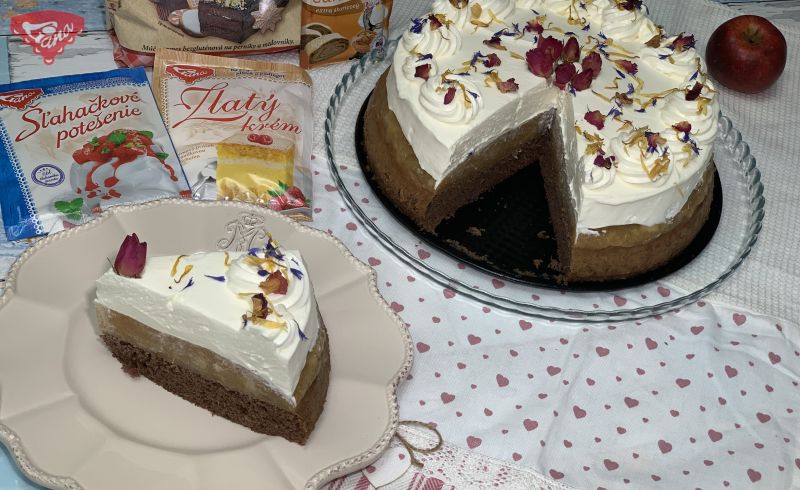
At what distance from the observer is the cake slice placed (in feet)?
9.12

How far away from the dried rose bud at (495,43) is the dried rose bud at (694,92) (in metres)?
0.67

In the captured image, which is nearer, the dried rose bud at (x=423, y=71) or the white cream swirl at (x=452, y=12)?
the dried rose bud at (x=423, y=71)

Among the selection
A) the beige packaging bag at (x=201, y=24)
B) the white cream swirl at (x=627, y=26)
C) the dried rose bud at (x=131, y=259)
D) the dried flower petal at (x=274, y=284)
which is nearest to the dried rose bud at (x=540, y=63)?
the white cream swirl at (x=627, y=26)

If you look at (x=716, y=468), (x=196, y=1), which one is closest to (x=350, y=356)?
(x=716, y=468)

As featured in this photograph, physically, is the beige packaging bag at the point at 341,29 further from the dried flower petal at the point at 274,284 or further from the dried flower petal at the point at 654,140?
the dried flower petal at the point at 274,284

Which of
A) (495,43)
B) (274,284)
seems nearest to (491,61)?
(495,43)

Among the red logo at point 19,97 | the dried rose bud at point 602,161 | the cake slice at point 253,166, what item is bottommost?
the cake slice at point 253,166

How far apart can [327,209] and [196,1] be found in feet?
3.07

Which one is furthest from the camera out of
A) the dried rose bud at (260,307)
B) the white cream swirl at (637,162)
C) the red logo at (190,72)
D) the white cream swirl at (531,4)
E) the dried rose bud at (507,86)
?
the white cream swirl at (531,4)

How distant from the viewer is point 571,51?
117 inches

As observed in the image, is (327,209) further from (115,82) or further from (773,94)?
(773,94)

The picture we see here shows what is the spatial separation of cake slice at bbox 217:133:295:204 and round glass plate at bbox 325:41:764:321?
16 centimetres

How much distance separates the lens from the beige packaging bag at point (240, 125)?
2791mm

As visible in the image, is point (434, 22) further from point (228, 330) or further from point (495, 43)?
point (228, 330)
